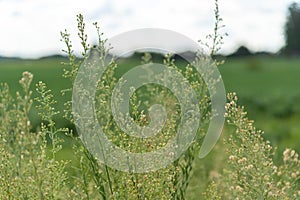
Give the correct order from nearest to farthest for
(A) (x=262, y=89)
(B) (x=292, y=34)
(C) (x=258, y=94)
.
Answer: (C) (x=258, y=94)
(A) (x=262, y=89)
(B) (x=292, y=34)

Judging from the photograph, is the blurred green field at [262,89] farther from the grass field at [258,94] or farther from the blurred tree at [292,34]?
the blurred tree at [292,34]

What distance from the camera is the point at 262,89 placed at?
3397 cm

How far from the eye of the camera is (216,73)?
2775 millimetres

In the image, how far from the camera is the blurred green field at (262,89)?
13164 mm

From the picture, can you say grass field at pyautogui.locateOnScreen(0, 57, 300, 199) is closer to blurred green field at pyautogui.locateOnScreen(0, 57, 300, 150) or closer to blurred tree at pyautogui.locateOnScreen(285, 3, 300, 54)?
blurred green field at pyautogui.locateOnScreen(0, 57, 300, 150)

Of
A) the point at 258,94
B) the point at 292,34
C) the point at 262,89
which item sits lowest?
the point at 258,94

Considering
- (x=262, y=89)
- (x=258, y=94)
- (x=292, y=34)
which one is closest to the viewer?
(x=258, y=94)

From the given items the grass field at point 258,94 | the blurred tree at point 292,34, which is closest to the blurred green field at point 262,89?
the grass field at point 258,94

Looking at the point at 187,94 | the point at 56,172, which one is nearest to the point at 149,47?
the point at 187,94

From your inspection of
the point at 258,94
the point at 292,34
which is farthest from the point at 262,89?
the point at 292,34

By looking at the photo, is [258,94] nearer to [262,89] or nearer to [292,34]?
[262,89]

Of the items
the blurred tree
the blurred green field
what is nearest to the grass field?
the blurred green field

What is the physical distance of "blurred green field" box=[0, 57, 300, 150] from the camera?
13.2 meters

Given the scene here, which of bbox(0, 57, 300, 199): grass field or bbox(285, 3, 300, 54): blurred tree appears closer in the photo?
bbox(0, 57, 300, 199): grass field
